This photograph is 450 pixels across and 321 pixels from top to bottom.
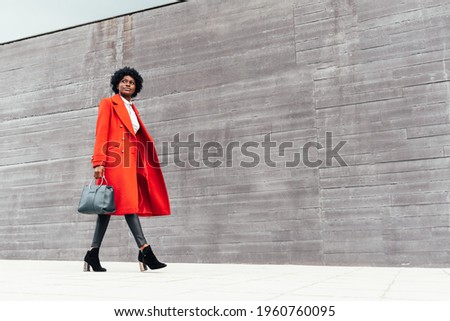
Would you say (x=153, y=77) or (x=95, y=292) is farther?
(x=153, y=77)

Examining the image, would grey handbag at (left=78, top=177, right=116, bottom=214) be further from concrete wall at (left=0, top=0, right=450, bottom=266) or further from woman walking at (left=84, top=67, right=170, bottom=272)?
concrete wall at (left=0, top=0, right=450, bottom=266)

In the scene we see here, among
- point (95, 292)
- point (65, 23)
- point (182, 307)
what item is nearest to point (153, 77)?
point (65, 23)

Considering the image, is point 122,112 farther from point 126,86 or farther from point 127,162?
point 127,162

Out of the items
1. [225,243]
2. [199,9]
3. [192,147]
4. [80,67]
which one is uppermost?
[199,9]

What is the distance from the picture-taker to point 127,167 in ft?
10.7

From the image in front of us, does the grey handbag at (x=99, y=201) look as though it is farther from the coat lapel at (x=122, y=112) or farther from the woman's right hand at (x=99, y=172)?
the coat lapel at (x=122, y=112)

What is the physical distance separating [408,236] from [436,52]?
1.62 m

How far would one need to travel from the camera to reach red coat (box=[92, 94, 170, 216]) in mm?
3223

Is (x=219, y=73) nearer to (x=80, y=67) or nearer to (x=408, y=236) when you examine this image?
(x=80, y=67)

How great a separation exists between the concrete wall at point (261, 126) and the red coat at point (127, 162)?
122cm

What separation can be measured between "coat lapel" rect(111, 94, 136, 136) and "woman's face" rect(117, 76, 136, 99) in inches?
4.5

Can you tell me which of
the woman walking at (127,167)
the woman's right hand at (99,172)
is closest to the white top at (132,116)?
the woman walking at (127,167)

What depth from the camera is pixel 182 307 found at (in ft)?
4.75

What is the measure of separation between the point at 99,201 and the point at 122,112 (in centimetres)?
72
